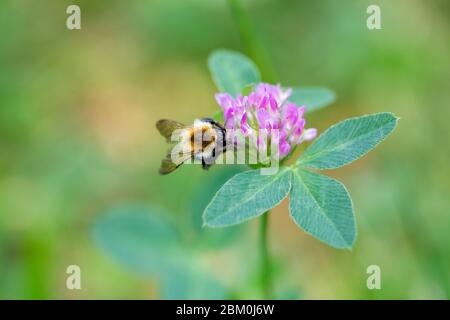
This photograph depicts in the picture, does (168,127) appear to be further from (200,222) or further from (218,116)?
(200,222)

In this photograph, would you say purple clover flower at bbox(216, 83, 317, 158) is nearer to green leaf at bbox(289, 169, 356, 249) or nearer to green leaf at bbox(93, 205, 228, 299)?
green leaf at bbox(289, 169, 356, 249)

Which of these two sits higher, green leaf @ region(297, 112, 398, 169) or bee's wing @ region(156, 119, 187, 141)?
bee's wing @ region(156, 119, 187, 141)

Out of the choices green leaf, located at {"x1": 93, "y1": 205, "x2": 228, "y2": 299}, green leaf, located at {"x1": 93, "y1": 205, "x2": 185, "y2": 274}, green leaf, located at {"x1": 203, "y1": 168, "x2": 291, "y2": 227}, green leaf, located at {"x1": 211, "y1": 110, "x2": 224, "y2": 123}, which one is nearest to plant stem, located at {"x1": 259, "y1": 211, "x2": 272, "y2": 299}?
green leaf, located at {"x1": 203, "y1": 168, "x2": 291, "y2": 227}

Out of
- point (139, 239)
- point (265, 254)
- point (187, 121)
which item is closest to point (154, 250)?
point (139, 239)

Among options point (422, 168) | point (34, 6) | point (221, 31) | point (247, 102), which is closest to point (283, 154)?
point (247, 102)
